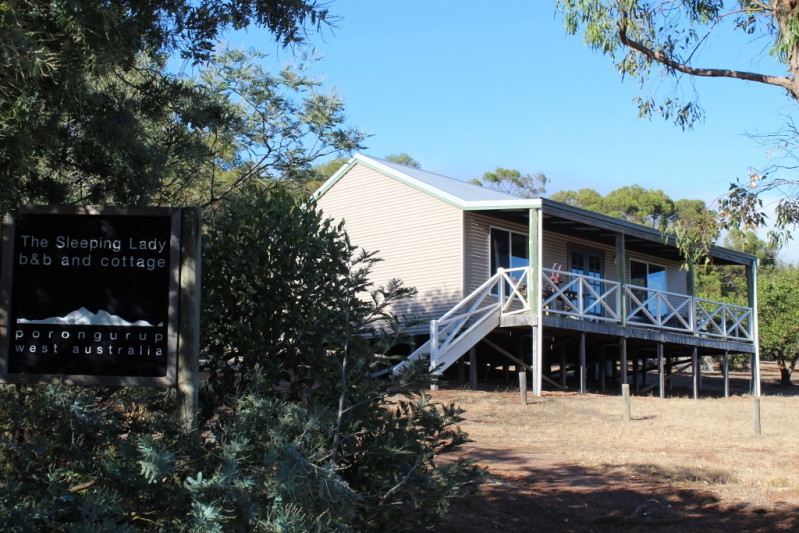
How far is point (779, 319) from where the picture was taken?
3116 centimetres

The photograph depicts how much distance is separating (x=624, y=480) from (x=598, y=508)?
143 cm

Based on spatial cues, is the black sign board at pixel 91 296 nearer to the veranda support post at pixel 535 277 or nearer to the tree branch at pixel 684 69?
the tree branch at pixel 684 69

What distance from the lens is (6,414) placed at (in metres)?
5.17

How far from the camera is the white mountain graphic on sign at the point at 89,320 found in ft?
17.3

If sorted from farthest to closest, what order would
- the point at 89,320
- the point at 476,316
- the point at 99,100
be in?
the point at 476,316 < the point at 99,100 < the point at 89,320

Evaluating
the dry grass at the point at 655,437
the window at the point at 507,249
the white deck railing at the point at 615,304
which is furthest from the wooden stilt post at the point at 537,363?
the window at the point at 507,249

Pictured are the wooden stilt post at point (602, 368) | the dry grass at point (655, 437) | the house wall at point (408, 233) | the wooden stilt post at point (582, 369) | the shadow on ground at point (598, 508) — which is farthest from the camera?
the wooden stilt post at point (602, 368)

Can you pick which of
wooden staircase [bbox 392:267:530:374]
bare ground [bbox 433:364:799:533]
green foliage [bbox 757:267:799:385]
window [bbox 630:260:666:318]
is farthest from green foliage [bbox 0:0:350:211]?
green foliage [bbox 757:267:799:385]

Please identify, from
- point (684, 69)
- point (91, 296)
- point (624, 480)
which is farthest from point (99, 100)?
point (684, 69)

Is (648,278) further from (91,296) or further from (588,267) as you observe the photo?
(91,296)

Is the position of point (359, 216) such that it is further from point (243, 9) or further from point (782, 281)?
point (782, 281)

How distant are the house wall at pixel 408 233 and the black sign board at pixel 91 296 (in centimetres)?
1483

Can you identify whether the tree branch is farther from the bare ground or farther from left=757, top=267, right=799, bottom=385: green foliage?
left=757, top=267, right=799, bottom=385: green foliage

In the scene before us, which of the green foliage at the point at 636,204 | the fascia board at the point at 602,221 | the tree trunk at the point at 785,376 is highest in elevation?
the green foliage at the point at 636,204
